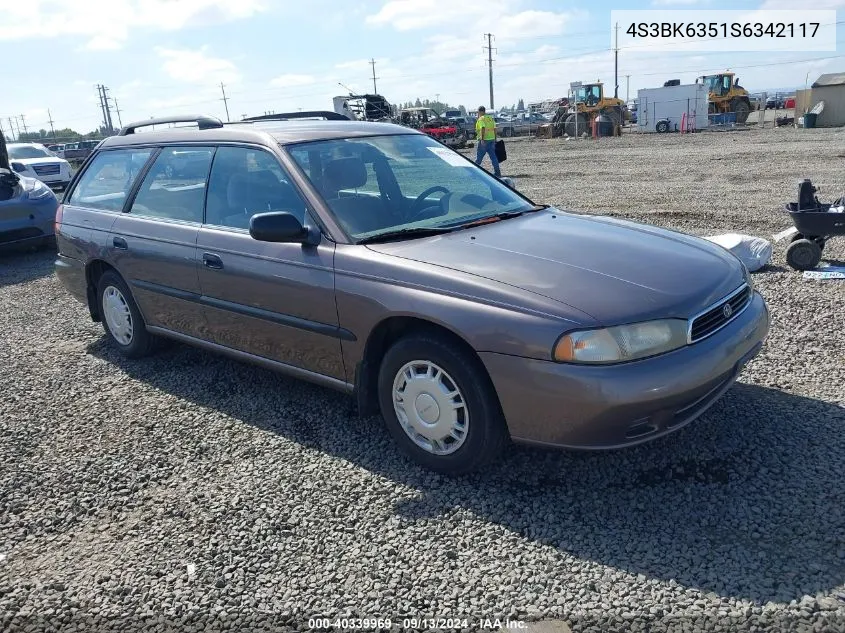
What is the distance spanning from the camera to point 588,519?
308cm

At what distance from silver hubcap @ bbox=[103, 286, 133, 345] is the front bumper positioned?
345 cm

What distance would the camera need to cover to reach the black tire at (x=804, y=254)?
6.62m

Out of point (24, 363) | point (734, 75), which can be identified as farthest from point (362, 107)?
point (24, 363)

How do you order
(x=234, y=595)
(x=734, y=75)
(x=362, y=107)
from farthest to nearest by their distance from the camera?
(x=734, y=75) < (x=362, y=107) < (x=234, y=595)

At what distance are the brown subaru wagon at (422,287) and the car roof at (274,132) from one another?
0.02 meters

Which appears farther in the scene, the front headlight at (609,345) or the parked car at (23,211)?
the parked car at (23,211)

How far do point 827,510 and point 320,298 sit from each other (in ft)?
8.53

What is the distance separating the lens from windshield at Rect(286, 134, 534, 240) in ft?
12.7

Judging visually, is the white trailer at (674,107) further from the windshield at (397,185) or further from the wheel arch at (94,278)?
the wheel arch at (94,278)

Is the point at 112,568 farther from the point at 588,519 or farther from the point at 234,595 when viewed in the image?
the point at 588,519

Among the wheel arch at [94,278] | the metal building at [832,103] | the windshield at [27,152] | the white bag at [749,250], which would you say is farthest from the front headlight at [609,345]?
the metal building at [832,103]

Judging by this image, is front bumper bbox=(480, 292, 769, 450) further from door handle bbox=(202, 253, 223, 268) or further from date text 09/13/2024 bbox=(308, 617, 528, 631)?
door handle bbox=(202, 253, 223, 268)

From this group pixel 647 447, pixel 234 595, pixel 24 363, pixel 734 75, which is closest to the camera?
pixel 234 595

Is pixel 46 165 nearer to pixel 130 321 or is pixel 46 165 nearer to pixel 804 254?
pixel 130 321
